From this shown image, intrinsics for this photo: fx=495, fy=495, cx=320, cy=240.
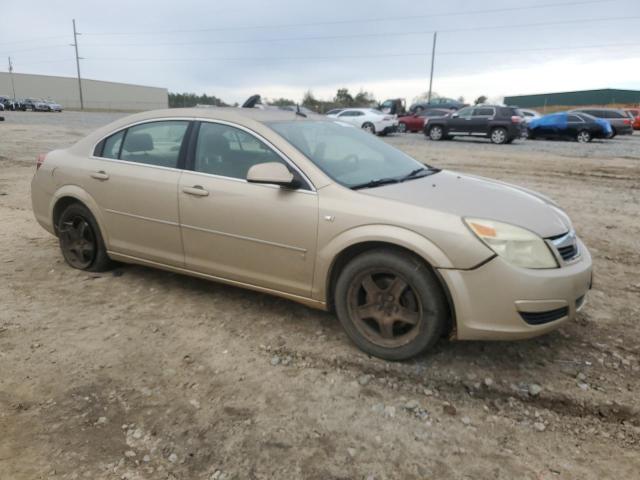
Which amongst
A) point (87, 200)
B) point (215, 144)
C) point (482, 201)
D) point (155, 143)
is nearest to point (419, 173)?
point (482, 201)

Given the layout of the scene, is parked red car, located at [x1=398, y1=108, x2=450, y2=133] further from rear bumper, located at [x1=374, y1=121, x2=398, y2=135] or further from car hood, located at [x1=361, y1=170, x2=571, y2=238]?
car hood, located at [x1=361, y1=170, x2=571, y2=238]

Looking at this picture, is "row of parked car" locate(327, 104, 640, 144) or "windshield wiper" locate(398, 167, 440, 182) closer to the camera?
"windshield wiper" locate(398, 167, 440, 182)

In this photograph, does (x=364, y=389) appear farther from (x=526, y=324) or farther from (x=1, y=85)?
(x=1, y=85)

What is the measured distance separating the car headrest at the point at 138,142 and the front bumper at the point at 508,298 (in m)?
2.72

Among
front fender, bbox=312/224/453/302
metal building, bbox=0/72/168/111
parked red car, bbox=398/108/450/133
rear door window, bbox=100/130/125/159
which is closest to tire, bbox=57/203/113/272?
rear door window, bbox=100/130/125/159

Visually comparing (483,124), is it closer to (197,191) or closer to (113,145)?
(113,145)

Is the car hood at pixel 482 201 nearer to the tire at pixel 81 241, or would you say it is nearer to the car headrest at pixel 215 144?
the car headrest at pixel 215 144

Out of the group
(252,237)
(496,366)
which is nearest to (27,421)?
(252,237)

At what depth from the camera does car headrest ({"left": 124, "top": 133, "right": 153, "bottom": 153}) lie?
13.8ft

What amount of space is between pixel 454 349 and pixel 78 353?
98.9 inches

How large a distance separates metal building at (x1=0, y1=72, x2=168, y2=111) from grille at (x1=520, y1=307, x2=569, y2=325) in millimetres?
83216

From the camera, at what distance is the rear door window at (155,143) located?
156 inches

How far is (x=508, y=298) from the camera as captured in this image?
278 cm

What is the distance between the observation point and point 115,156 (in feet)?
14.3
